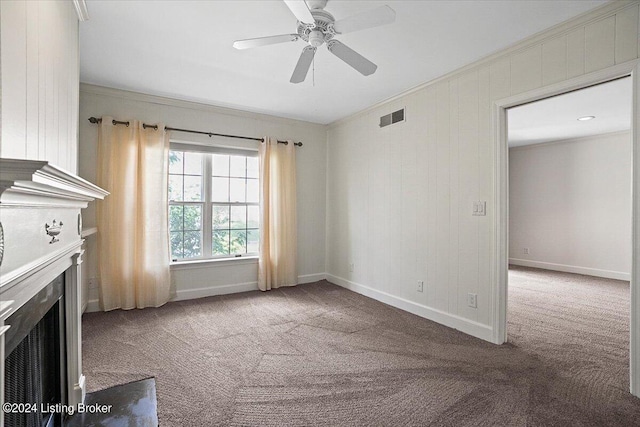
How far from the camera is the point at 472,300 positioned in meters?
2.99

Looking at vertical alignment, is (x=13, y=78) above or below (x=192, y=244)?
above

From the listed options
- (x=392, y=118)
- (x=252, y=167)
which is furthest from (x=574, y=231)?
(x=252, y=167)

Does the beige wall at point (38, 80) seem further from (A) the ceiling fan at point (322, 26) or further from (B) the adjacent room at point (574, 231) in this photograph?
(B) the adjacent room at point (574, 231)

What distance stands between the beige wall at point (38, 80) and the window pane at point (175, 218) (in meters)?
2.08

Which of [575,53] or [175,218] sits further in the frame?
[175,218]

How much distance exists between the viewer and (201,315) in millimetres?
3494

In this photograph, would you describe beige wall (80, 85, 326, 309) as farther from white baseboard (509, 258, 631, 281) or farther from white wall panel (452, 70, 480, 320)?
white baseboard (509, 258, 631, 281)

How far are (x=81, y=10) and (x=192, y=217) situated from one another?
2528 mm

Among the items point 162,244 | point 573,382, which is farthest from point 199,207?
point 573,382

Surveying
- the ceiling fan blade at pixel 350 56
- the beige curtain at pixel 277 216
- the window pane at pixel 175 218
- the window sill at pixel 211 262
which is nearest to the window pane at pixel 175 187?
the window pane at pixel 175 218

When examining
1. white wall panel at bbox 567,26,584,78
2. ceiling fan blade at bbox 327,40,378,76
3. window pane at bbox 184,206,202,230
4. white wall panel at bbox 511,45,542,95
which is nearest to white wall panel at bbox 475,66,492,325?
white wall panel at bbox 511,45,542,95

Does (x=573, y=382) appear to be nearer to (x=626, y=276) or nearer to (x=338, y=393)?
(x=338, y=393)

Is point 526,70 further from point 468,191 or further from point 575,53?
point 468,191

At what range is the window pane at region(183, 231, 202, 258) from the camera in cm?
419
